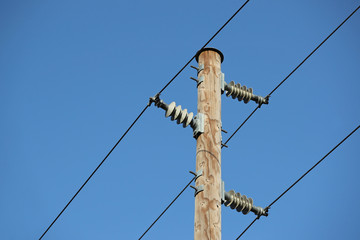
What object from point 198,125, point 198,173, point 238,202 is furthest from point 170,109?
point 238,202

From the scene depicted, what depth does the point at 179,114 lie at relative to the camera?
651 cm

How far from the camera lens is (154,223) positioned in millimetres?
7398

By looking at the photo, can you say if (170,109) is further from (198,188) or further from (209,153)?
(198,188)

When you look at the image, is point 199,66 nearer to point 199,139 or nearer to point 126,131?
point 199,139

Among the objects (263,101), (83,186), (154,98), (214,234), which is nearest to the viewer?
(214,234)

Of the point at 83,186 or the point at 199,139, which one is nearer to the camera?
the point at 199,139

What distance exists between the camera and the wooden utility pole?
227 inches

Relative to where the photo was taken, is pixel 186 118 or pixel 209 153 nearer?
pixel 209 153

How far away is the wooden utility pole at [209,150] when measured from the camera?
577 cm

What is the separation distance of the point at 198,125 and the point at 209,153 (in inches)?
15.5

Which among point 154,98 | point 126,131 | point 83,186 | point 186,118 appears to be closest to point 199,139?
point 186,118

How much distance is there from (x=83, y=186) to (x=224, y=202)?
298 cm

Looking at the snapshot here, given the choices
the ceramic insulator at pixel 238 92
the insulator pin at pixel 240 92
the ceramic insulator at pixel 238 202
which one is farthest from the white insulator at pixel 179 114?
the ceramic insulator at pixel 238 202

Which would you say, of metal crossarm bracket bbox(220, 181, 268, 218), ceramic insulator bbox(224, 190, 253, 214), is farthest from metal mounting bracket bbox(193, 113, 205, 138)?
ceramic insulator bbox(224, 190, 253, 214)
